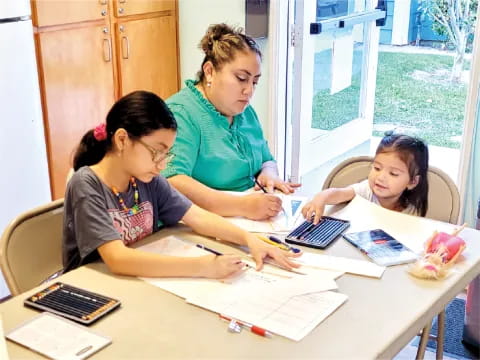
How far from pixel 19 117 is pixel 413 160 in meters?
1.61

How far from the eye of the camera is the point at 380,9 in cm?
337

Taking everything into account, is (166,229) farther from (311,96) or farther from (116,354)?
(311,96)

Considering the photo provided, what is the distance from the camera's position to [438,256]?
1.39 metres

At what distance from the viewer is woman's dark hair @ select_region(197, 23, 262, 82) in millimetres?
1839

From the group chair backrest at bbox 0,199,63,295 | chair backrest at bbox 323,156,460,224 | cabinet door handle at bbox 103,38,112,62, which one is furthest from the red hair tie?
cabinet door handle at bbox 103,38,112,62

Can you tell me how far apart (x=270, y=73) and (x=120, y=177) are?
182 centimetres

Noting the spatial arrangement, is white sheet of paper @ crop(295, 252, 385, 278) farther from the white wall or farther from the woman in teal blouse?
the white wall

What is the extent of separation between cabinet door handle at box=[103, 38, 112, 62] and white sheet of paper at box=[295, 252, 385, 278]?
190 centimetres

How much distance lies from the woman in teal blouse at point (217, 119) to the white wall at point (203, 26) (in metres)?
1.29

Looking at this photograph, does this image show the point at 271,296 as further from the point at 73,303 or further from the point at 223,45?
the point at 223,45

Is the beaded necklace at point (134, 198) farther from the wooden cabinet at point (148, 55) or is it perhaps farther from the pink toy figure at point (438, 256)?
the wooden cabinet at point (148, 55)

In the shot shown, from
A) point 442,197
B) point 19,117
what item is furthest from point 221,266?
point 19,117

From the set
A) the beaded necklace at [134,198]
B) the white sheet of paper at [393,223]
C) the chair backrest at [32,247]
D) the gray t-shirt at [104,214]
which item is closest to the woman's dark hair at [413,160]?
the white sheet of paper at [393,223]

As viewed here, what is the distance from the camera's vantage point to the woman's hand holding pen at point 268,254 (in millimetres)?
1372
